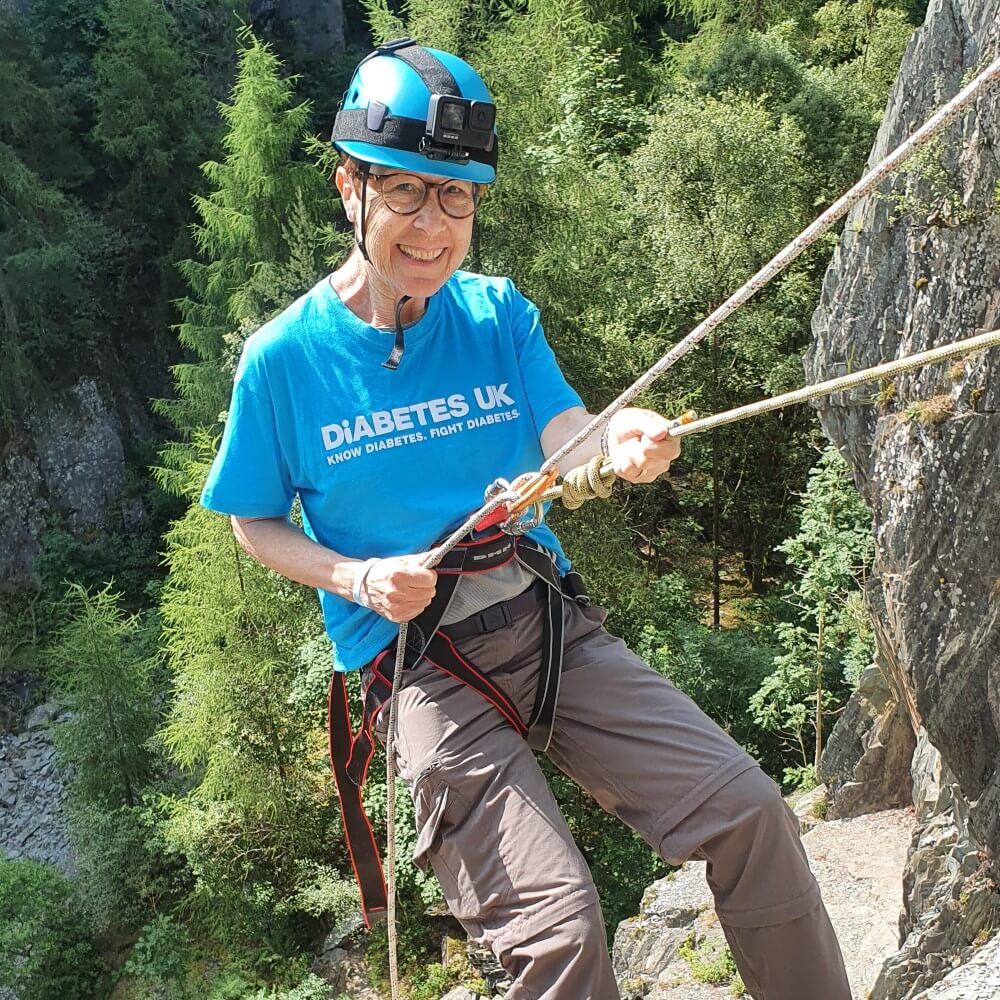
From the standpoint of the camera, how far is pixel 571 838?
83.5 inches

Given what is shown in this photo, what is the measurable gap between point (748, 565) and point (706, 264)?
15.8ft

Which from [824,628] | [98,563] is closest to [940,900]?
[824,628]

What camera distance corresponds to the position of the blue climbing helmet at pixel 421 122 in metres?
2.14

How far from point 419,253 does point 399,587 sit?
2.21ft

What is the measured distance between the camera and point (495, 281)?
248 cm

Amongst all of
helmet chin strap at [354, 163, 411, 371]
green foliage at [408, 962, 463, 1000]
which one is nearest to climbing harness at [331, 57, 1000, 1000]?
helmet chin strap at [354, 163, 411, 371]

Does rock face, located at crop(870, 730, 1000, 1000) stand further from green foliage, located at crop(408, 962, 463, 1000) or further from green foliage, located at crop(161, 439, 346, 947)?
green foliage, located at crop(161, 439, 346, 947)

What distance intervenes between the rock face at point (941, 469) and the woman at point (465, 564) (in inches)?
98.3

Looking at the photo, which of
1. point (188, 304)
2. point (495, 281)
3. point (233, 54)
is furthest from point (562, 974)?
point (233, 54)

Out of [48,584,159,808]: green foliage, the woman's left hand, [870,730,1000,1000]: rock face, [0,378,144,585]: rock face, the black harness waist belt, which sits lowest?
[48,584,159,808]: green foliage

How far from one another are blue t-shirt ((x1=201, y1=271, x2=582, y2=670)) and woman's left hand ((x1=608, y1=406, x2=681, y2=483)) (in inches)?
9.4

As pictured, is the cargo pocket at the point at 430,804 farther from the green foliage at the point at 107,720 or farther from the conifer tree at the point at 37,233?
the conifer tree at the point at 37,233

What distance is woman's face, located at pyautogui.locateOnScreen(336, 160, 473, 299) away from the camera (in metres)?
2.18

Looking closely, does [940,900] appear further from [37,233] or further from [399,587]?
[37,233]
